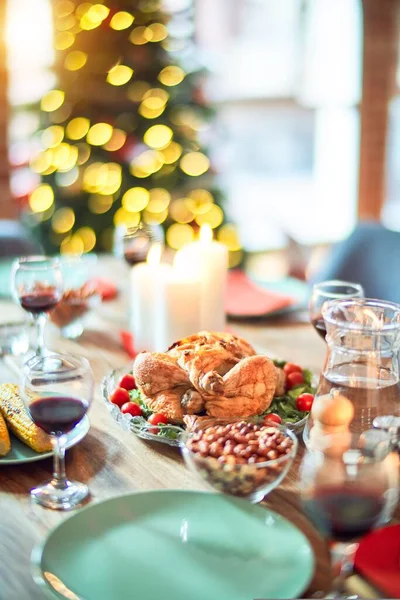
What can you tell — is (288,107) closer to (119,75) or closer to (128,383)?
(119,75)

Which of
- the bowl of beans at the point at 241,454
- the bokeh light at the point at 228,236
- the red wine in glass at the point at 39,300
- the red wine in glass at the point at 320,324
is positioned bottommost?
the bokeh light at the point at 228,236

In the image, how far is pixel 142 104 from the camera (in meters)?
3.91

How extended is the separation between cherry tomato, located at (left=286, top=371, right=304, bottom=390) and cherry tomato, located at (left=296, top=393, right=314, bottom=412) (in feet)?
0.28

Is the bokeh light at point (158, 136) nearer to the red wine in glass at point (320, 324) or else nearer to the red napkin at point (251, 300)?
the red napkin at point (251, 300)

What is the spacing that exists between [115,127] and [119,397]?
2.85 m

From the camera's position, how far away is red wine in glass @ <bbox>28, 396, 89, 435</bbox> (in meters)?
1.02

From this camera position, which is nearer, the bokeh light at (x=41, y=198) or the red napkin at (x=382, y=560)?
the red napkin at (x=382, y=560)

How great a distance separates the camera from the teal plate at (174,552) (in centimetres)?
80

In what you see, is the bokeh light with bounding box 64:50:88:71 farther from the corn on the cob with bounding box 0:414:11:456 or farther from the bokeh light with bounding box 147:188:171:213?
the corn on the cob with bounding box 0:414:11:456

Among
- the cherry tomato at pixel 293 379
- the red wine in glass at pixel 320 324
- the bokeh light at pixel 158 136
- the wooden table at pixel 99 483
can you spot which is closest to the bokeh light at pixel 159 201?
the bokeh light at pixel 158 136

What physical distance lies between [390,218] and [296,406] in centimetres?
358

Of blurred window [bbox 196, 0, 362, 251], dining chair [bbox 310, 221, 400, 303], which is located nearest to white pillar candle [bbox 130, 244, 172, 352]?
dining chair [bbox 310, 221, 400, 303]

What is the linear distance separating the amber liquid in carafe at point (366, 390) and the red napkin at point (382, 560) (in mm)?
175

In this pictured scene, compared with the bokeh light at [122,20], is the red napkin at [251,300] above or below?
below
